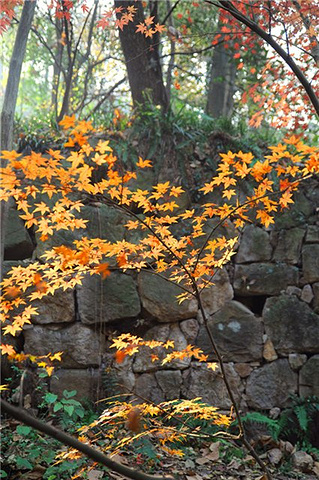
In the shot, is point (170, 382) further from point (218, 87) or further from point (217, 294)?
point (218, 87)

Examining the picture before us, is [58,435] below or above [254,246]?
below

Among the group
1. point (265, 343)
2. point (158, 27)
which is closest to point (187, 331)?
point (265, 343)

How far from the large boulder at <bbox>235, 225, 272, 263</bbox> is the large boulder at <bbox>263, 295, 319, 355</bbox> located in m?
0.39

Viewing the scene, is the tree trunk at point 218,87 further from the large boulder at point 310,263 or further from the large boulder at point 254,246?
the large boulder at point 310,263

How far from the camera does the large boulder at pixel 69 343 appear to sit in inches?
148

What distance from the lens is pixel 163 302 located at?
3.89 metres

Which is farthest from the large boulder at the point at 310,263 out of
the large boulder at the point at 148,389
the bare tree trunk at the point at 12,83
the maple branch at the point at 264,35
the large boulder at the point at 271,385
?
the bare tree trunk at the point at 12,83

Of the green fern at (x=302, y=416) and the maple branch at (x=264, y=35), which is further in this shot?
the green fern at (x=302, y=416)

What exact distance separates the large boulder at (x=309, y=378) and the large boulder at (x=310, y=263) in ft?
2.14

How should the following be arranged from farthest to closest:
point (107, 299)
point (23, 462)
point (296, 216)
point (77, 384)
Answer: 1. point (296, 216)
2. point (107, 299)
3. point (77, 384)
4. point (23, 462)

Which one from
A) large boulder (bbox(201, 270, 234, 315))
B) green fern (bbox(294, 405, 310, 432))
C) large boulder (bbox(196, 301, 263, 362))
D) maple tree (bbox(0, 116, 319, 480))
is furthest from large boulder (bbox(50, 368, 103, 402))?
green fern (bbox(294, 405, 310, 432))

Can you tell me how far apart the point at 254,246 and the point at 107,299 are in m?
1.31

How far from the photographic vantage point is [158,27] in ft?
12.2

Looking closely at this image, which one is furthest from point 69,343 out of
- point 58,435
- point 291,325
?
point 58,435
